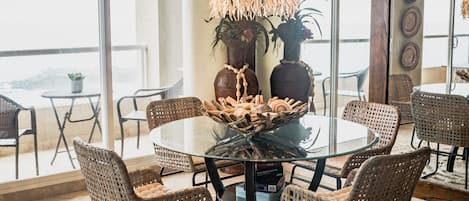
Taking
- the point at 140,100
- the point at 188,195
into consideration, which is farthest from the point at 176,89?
the point at 188,195

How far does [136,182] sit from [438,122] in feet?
7.72

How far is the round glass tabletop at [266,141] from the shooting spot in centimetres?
270

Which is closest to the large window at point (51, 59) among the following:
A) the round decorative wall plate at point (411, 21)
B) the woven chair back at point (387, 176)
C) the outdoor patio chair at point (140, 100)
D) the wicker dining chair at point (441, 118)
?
the outdoor patio chair at point (140, 100)

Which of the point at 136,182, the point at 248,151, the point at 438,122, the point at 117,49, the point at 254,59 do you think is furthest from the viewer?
Answer: the point at 254,59

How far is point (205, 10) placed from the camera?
5.23 meters

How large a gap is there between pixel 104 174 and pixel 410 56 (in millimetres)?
3145

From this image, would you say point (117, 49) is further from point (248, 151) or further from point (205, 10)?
point (248, 151)

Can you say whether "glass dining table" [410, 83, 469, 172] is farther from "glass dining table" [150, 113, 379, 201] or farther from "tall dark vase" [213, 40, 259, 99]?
"tall dark vase" [213, 40, 259, 99]

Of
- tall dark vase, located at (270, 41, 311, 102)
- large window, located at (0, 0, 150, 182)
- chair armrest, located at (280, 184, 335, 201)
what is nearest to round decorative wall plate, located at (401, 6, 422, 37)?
tall dark vase, located at (270, 41, 311, 102)

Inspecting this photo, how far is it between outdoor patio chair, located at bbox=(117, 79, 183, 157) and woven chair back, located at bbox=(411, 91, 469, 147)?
84.9 inches

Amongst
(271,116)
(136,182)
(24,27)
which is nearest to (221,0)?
(271,116)

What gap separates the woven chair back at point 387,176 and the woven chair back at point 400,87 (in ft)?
7.30

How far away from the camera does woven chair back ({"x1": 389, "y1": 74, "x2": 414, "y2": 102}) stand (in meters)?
4.73

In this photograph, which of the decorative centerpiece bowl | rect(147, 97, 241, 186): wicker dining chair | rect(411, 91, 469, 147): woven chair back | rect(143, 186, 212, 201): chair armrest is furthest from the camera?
rect(411, 91, 469, 147): woven chair back
